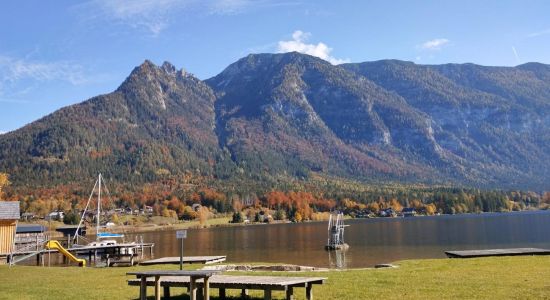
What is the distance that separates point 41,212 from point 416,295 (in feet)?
671

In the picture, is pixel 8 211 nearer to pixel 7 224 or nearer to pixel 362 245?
pixel 7 224

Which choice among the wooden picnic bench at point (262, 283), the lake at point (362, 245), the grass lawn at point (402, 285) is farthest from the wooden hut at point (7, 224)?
the wooden picnic bench at point (262, 283)

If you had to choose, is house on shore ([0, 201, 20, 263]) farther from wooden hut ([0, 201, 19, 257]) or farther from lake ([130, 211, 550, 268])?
lake ([130, 211, 550, 268])

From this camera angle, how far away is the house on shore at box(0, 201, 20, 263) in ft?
169

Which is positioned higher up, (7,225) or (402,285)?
(7,225)

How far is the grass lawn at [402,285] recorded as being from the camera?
1925cm

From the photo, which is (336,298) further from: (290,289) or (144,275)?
(144,275)

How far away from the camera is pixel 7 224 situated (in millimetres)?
52938

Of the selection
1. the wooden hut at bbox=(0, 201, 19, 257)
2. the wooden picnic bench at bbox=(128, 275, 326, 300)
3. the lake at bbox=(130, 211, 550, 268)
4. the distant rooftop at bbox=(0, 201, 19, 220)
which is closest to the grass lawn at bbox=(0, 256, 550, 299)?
the wooden picnic bench at bbox=(128, 275, 326, 300)

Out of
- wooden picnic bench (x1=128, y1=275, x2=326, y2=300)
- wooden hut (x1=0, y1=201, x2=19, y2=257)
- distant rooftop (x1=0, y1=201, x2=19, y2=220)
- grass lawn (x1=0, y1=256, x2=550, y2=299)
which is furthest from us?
wooden hut (x1=0, y1=201, x2=19, y2=257)

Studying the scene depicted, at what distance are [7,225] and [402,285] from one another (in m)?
45.0

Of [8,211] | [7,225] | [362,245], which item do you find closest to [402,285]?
[8,211]

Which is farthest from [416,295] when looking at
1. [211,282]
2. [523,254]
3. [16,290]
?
[523,254]

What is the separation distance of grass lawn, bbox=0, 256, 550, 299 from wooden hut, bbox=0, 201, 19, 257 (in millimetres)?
23320
